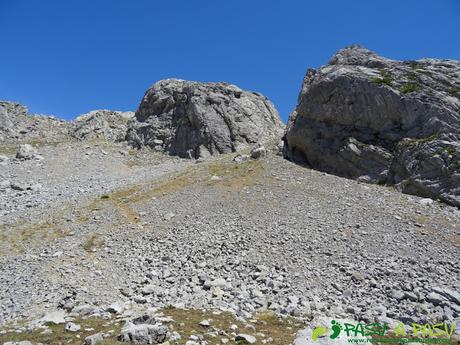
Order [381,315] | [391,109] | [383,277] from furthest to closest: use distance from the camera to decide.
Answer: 1. [391,109]
2. [383,277]
3. [381,315]

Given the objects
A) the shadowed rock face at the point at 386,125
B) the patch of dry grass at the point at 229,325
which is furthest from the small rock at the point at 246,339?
the shadowed rock face at the point at 386,125

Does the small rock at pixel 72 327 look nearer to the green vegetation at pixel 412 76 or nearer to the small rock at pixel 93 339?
the small rock at pixel 93 339

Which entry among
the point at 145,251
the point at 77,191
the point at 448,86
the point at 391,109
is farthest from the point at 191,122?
the point at 145,251

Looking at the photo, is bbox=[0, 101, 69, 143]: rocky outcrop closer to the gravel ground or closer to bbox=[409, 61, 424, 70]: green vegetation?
the gravel ground

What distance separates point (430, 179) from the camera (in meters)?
29.0

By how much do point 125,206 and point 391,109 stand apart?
2442cm

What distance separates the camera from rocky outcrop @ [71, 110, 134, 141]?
55594mm

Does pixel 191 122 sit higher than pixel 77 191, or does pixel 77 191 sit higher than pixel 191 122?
pixel 191 122

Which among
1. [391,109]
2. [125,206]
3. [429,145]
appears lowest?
[125,206]

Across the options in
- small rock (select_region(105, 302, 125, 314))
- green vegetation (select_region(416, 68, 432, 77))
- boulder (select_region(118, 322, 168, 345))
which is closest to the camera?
boulder (select_region(118, 322, 168, 345))

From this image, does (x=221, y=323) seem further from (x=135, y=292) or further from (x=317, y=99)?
(x=317, y=99)

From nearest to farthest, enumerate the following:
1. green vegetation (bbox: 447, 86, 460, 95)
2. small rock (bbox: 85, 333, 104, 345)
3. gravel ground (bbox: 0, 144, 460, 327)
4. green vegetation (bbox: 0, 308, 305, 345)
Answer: small rock (bbox: 85, 333, 104, 345), green vegetation (bbox: 0, 308, 305, 345), gravel ground (bbox: 0, 144, 460, 327), green vegetation (bbox: 447, 86, 460, 95)

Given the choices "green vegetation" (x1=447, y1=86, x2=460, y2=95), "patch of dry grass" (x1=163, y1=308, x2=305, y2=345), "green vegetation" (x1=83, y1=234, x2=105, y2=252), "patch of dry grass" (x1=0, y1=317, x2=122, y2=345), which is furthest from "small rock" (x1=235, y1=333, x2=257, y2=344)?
"green vegetation" (x1=447, y1=86, x2=460, y2=95)

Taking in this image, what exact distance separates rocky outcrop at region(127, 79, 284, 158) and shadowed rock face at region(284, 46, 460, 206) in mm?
11135
